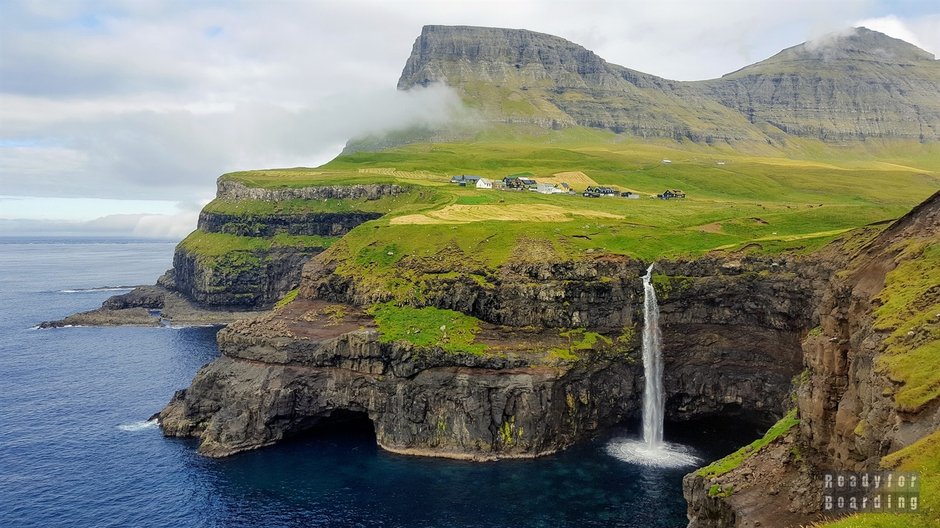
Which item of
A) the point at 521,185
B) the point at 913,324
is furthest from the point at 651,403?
the point at 521,185

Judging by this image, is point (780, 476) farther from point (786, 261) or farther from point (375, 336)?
point (375, 336)

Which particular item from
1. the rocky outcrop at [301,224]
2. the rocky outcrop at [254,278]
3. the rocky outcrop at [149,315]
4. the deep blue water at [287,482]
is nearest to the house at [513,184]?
the rocky outcrop at [301,224]

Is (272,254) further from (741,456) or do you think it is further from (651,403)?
(741,456)

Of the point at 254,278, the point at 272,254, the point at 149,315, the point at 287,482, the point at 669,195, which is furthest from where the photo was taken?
the point at 272,254

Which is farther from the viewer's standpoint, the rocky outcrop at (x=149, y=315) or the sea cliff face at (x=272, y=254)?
the sea cliff face at (x=272, y=254)

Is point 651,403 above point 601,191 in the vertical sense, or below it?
below

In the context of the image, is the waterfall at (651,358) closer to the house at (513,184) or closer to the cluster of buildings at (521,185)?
the cluster of buildings at (521,185)
